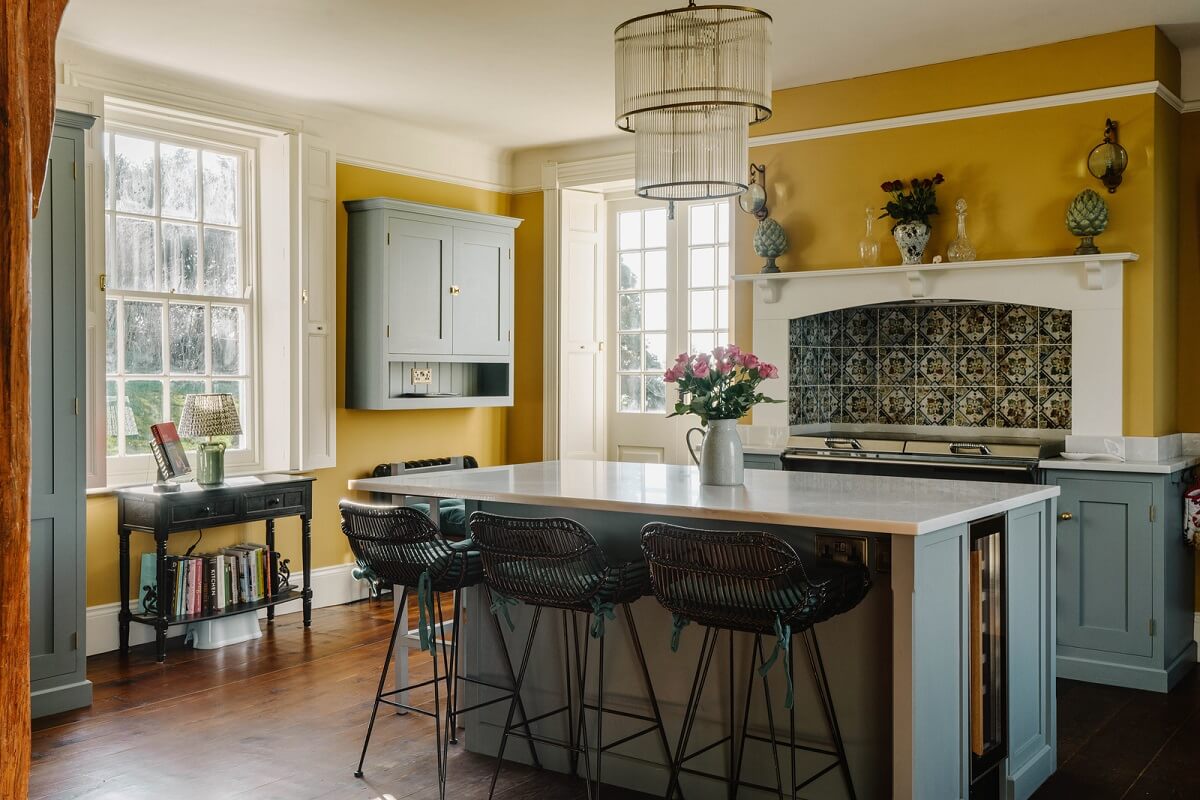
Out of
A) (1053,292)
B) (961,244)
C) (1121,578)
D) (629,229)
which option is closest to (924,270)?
(961,244)

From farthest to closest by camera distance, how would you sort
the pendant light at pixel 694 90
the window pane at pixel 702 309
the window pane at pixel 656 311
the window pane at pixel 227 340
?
1. the window pane at pixel 656 311
2. the window pane at pixel 702 309
3. the window pane at pixel 227 340
4. the pendant light at pixel 694 90

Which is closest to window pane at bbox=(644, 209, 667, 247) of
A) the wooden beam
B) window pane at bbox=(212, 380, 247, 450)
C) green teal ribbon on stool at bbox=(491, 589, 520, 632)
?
window pane at bbox=(212, 380, 247, 450)

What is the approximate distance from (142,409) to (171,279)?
72cm

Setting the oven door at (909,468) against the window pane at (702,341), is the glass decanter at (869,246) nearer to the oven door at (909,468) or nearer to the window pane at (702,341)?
the oven door at (909,468)

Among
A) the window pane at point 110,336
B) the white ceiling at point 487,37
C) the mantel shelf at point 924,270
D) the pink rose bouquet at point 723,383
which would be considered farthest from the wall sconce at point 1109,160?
the window pane at point 110,336

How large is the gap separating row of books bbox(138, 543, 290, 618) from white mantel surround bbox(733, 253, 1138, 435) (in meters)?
3.16

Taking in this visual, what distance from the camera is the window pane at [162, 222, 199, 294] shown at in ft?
18.4

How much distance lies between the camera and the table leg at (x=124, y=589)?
200 inches

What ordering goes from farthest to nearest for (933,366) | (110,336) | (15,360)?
(933,366) → (110,336) → (15,360)

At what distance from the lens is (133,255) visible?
215 inches

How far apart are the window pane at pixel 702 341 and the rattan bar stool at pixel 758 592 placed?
3.95 metres

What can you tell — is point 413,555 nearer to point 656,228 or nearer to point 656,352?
point 656,352

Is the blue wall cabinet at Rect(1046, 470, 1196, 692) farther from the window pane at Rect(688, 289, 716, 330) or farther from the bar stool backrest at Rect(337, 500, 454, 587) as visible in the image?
the bar stool backrest at Rect(337, 500, 454, 587)

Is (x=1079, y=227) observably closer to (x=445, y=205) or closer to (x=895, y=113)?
(x=895, y=113)
